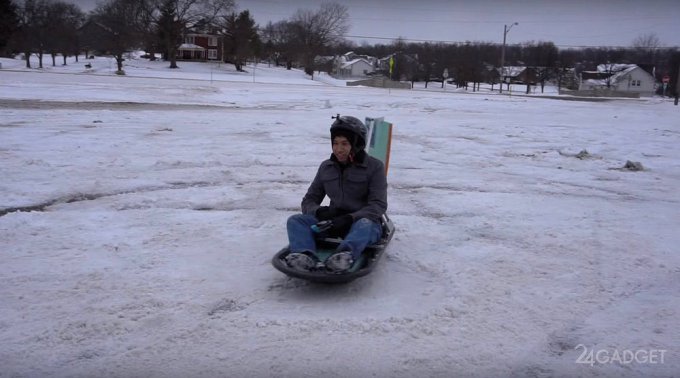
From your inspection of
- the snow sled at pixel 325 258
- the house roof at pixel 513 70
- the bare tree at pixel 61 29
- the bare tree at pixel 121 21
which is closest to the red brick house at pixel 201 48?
the bare tree at pixel 121 21

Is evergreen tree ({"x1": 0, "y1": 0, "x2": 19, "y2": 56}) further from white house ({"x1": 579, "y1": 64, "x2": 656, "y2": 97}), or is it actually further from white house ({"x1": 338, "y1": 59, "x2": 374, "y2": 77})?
white house ({"x1": 579, "y1": 64, "x2": 656, "y2": 97})

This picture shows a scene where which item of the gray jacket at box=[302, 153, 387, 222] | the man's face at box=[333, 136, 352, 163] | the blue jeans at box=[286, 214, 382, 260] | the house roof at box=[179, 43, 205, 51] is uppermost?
the house roof at box=[179, 43, 205, 51]

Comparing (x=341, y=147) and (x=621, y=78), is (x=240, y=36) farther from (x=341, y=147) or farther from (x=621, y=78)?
(x=341, y=147)

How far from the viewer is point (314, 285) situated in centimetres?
426

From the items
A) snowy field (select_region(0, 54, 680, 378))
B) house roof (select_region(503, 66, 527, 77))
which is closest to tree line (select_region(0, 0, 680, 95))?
house roof (select_region(503, 66, 527, 77))

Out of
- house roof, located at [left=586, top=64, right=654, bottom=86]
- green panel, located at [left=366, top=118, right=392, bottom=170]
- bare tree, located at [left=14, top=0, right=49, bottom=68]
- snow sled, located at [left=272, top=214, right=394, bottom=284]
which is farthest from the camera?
house roof, located at [left=586, top=64, right=654, bottom=86]

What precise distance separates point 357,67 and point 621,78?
152ft

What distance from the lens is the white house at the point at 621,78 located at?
294 ft

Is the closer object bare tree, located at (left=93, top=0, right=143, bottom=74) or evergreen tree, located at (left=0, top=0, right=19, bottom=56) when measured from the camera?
evergreen tree, located at (left=0, top=0, right=19, bottom=56)

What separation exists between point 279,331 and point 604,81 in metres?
101

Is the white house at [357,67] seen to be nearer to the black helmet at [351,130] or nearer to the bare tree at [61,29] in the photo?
the bare tree at [61,29]

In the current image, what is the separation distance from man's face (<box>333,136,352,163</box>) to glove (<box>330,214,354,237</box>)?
0.53 meters

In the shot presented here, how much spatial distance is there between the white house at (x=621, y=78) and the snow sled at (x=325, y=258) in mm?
94413

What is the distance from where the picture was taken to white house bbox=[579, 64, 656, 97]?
294 ft
